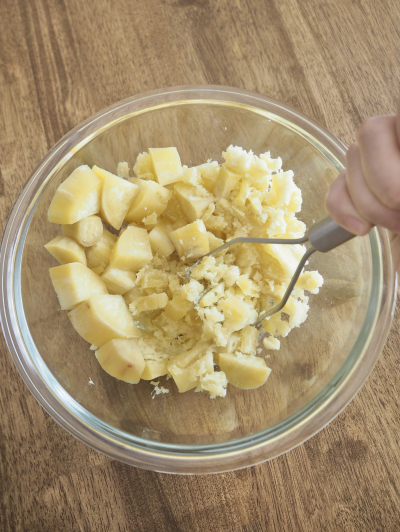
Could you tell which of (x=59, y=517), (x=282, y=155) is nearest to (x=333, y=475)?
(x=59, y=517)

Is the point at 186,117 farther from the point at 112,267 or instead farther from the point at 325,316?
the point at 325,316

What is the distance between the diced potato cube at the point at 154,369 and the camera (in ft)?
2.63

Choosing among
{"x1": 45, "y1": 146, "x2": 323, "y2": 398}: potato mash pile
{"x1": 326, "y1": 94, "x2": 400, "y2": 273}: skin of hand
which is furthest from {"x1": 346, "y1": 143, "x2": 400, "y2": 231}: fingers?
{"x1": 45, "y1": 146, "x2": 323, "y2": 398}: potato mash pile

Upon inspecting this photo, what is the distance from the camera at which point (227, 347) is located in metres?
0.81

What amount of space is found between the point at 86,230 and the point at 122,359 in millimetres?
255

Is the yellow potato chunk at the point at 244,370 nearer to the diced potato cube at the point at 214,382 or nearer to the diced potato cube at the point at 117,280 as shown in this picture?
the diced potato cube at the point at 214,382

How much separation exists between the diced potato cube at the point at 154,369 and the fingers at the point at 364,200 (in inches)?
18.7

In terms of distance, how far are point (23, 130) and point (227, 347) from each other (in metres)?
0.68

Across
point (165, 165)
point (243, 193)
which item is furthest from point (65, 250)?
point (243, 193)

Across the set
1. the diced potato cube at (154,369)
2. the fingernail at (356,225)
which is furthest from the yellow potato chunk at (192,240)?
the fingernail at (356,225)

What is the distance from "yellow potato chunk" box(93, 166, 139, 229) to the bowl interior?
0.10 m

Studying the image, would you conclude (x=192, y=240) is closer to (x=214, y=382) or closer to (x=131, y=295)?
(x=131, y=295)

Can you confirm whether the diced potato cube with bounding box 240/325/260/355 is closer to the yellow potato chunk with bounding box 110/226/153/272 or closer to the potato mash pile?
the potato mash pile

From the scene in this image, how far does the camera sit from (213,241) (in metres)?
0.84
